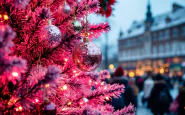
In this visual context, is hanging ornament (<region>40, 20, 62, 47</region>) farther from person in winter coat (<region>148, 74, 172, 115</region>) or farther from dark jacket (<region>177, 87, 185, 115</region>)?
person in winter coat (<region>148, 74, 172, 115</region>)

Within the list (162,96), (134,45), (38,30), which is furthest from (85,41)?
(134,45)

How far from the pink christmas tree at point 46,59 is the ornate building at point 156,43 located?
135ft

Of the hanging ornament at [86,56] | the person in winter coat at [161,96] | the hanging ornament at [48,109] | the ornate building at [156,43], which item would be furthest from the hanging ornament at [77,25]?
the ornate building at [156,43]

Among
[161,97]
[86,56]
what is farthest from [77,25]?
[161,97]

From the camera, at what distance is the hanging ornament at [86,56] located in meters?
1.45

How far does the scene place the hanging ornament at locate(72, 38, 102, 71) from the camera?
4.76 ft

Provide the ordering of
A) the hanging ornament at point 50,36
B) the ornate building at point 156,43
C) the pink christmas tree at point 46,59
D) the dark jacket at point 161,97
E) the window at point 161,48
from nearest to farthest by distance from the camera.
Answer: the pink christmas tree at point 46,59 < the hanging ornament at point 50,36 < the dark jacket at point 161,97 < the ornate building at point 156,43 < the window at point 161,48

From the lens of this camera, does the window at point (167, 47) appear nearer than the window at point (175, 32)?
No

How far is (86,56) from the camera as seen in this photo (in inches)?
57.2

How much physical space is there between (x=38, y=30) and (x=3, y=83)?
1.13 ft

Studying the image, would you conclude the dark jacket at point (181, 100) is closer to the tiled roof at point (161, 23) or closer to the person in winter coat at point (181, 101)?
the person in winter coat at point (181, 101)

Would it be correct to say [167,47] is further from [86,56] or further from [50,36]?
[50,36]

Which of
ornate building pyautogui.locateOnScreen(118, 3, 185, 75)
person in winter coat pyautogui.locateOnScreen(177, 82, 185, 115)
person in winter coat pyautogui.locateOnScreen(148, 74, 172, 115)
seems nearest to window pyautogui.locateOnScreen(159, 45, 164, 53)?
ornate building pyautogui.locateOnScreen(118, 3, 185, 75)

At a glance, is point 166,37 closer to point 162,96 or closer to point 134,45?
point 134,45
